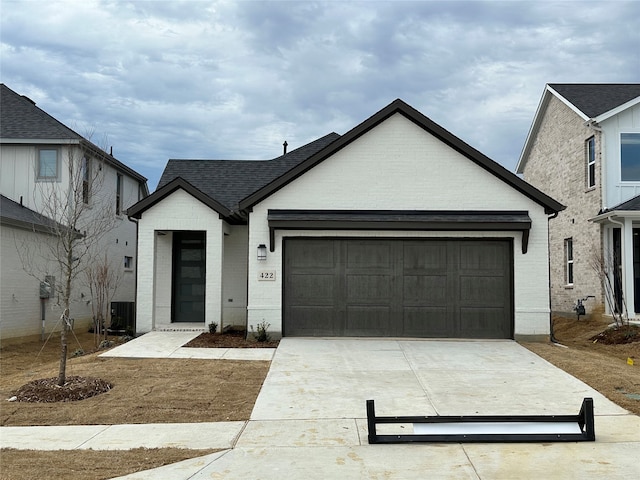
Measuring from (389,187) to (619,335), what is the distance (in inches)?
303

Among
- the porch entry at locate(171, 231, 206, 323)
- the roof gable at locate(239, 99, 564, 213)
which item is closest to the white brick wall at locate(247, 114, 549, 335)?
the roof gable at locate(239, 99, 564, 213)

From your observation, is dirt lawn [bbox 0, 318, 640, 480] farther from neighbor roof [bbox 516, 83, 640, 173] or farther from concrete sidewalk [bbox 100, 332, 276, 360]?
neighbor roof [bbox 516, 83, 640, 173]

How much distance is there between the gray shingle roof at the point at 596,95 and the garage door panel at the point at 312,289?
10969 millimetres

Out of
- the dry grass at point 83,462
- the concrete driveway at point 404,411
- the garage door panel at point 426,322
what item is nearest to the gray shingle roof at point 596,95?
the garage door panel at point 426,322

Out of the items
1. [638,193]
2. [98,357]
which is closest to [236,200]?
[98,357]

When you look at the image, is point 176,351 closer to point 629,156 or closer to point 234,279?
point 234,279

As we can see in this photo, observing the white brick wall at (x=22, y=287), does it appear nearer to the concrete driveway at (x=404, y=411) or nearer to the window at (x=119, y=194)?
the window at (x=119, y=194)

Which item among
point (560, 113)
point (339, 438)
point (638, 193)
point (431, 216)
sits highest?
point (560, 113)

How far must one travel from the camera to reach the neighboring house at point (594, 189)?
17.9 meters

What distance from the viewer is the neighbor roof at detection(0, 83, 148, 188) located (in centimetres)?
1847

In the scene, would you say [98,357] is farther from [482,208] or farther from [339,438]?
[482,208]

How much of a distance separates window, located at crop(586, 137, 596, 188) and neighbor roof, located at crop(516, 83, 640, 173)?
2.79ft

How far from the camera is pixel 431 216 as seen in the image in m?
14.1

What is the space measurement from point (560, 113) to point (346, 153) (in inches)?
466
